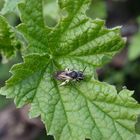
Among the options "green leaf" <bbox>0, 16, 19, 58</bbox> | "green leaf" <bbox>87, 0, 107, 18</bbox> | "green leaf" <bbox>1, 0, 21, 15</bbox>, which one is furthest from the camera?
"green leaf" <bbox>87, 0, 107, 18</bbox>

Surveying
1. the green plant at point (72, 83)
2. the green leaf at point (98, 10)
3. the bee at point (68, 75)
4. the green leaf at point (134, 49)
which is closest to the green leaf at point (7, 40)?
the green plant at point (72, 83)

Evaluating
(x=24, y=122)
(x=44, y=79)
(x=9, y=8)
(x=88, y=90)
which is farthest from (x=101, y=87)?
(x=24, y=122)

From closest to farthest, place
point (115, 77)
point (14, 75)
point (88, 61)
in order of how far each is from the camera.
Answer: point (14, 75) → point (88, 61) → point (115, 77)

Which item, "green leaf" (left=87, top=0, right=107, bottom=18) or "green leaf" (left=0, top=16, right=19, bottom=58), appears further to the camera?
"green leaf" (left=87, top=0, right=107, bottom=18)

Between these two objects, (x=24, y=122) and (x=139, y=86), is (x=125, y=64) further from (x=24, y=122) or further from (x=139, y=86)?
(x=24, y=122)

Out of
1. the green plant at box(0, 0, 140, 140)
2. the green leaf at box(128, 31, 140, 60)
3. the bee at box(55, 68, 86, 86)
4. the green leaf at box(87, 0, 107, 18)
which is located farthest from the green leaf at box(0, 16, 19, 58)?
the green leaf at box(87, 0, 107, 18)

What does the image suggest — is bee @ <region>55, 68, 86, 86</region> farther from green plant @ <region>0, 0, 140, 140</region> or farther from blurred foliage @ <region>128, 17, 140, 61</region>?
blurred foliage @ <region>128, 17, 140, 61</region>
